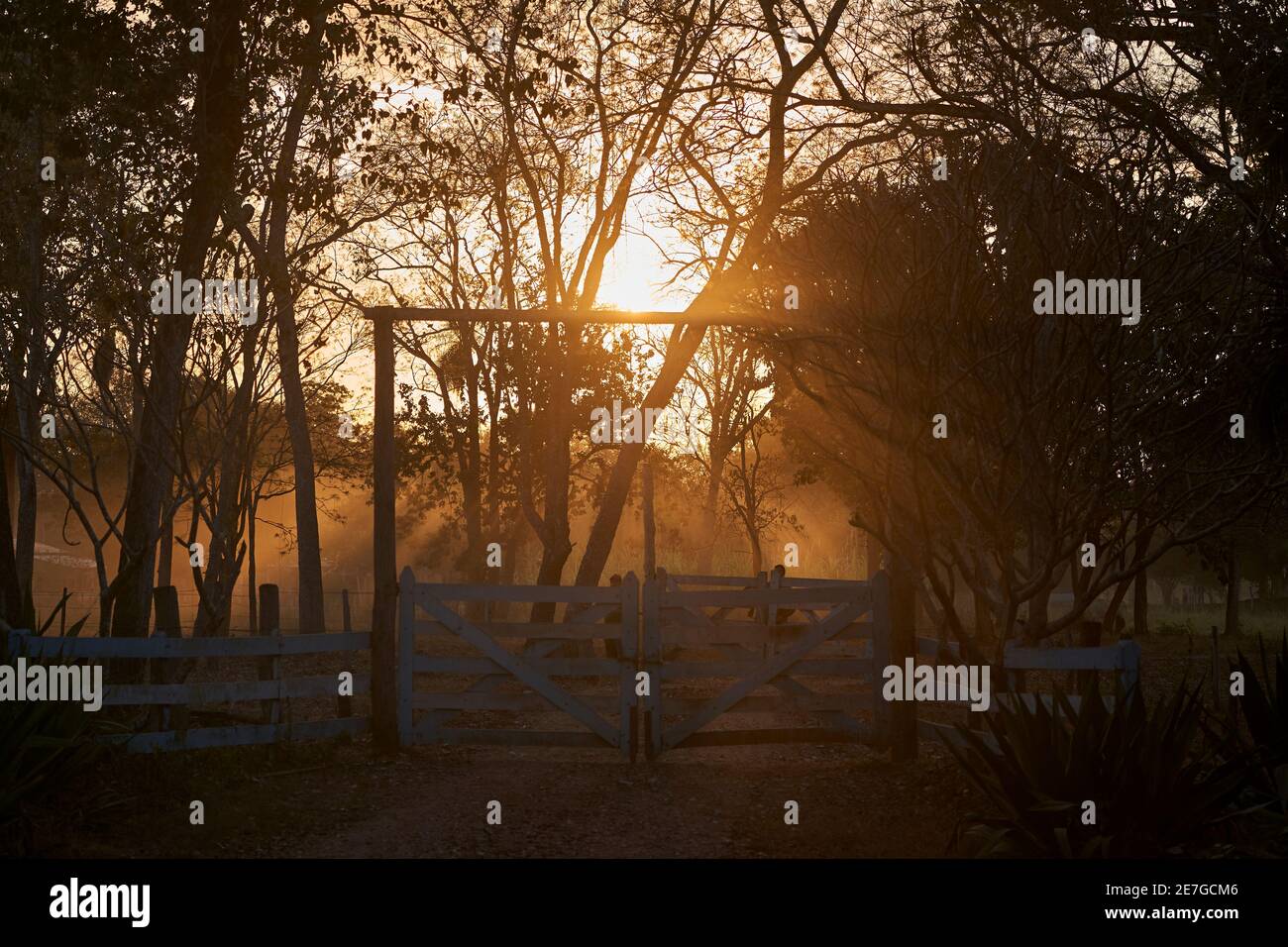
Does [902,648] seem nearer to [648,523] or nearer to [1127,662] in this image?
[1127,662]

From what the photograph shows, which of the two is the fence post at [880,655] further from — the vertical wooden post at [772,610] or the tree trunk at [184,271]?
the tree trunk at [184,271]

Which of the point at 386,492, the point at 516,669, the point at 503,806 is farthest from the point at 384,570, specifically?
the point at 503,806

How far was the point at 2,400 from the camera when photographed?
936 inches

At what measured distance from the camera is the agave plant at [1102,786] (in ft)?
24.1

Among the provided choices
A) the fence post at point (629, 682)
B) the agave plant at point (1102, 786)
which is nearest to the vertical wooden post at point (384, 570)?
the fence post at point (629, 682)

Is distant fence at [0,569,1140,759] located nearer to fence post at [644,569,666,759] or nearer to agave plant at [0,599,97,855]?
fence post at [644,569,666,759]

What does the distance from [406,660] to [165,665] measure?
2448 millimetres

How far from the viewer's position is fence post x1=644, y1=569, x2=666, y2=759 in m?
12.7

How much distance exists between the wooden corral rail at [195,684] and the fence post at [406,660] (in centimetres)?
37

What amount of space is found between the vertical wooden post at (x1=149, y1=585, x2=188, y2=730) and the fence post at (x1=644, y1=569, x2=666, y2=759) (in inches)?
173

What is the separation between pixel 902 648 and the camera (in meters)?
12.5

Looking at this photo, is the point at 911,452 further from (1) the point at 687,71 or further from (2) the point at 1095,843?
(1) the point at 687,71
